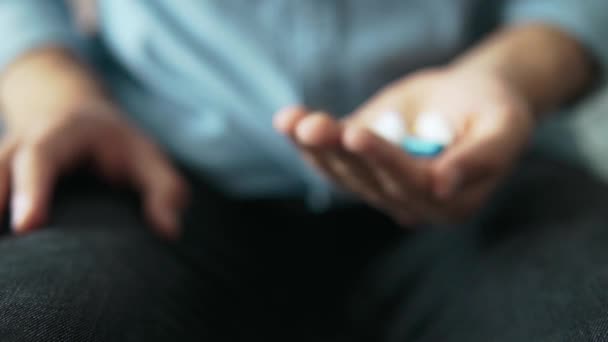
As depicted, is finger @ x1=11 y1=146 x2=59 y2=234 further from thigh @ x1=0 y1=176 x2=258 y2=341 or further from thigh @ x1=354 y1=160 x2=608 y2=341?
thigh @ x1=354 y1=160 x2=608 y2=341

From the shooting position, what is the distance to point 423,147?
38 centimetres

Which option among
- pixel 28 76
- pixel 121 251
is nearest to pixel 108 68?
pixel 28 76

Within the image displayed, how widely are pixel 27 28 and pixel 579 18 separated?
0.60m

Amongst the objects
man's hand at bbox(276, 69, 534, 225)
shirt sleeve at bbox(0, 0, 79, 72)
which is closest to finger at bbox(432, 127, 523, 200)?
man's hand at bbox(276, 69, 534, 225)

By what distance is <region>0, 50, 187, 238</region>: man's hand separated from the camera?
35cm

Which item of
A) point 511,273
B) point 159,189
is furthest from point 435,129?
point 159,189

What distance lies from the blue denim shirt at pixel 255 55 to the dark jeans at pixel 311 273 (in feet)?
0.17

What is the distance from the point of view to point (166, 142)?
0.53m

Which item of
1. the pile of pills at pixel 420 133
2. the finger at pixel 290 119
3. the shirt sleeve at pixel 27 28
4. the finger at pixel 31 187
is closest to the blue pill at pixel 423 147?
the pile of pills at pixel 420 133

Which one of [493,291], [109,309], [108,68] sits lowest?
[493,291]

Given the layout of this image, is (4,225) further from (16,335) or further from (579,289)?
(579,289)

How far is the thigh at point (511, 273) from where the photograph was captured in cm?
27

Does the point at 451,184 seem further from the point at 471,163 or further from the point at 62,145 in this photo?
the point at 62,145

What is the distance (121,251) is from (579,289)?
28 cm
